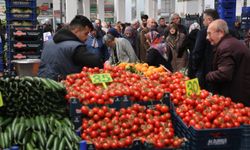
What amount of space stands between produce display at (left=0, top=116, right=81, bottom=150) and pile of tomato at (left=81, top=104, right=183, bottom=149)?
0.15m

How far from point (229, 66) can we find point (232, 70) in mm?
61

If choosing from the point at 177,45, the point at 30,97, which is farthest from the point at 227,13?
the point at 30,97

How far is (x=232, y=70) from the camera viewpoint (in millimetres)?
4484

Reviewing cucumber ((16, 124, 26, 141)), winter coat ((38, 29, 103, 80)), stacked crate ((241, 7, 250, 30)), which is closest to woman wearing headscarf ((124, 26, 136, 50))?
winter coat ((38, 29, 103, 80))

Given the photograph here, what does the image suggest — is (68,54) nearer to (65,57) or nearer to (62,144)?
(65,57)

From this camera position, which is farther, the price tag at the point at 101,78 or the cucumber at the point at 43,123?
the price tag at the point at 101,78

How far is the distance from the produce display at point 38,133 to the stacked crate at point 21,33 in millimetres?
7832

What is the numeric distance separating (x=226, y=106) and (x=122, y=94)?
3.05ft

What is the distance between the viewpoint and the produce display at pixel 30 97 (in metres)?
3.40

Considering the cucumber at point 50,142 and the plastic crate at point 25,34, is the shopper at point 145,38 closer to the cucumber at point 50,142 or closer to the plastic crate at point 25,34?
the plastic crate at point 25,34

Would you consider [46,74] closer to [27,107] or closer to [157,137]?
[27,107]

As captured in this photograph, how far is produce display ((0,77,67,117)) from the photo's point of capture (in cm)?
340

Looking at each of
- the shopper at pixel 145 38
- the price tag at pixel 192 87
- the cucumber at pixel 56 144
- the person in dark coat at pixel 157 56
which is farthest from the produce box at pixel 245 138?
the shopper at pixel 145 38

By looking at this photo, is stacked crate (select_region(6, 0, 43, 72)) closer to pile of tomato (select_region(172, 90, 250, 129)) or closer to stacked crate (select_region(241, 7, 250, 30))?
pile of tomato (select_region(172, 90, 250, 129))
